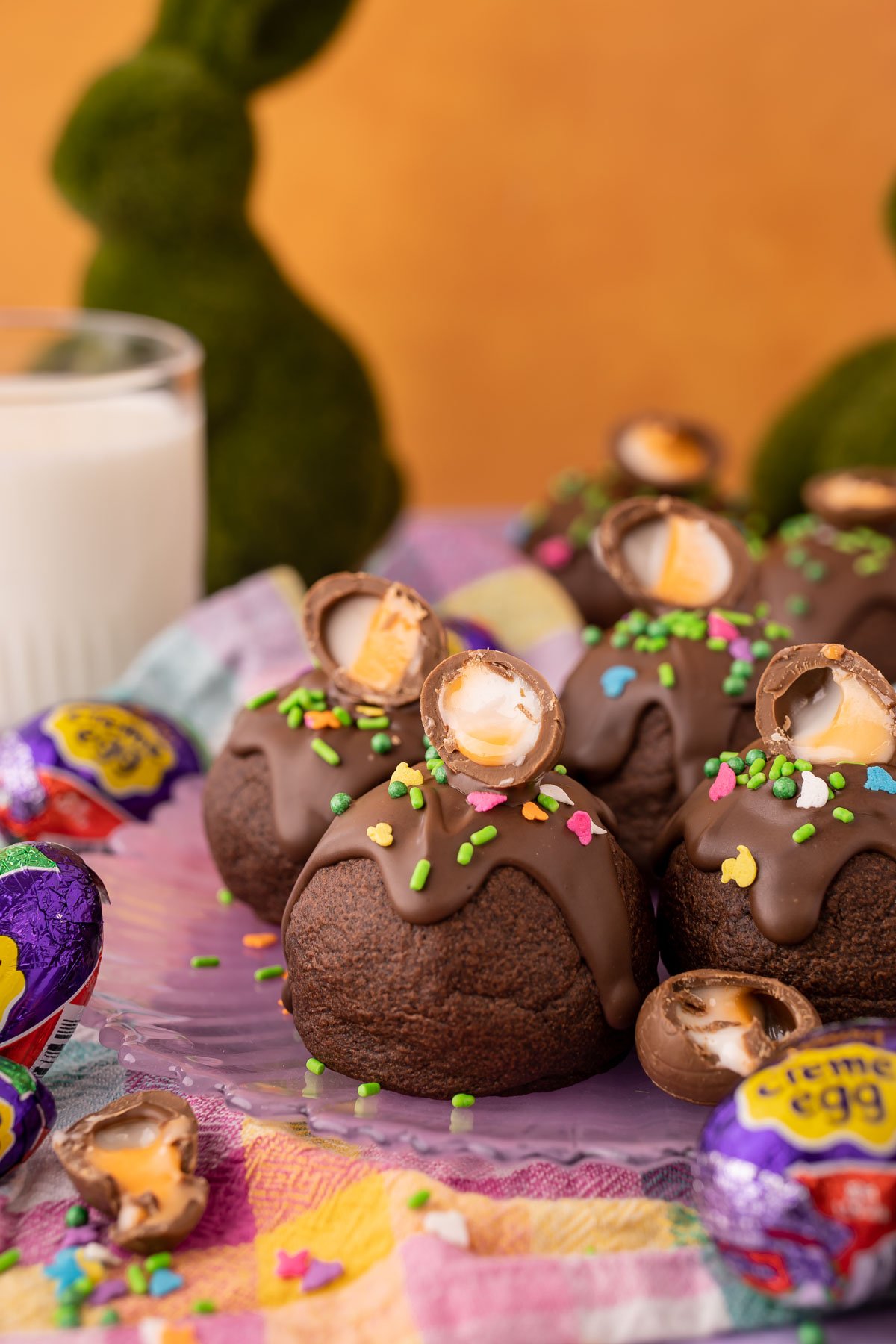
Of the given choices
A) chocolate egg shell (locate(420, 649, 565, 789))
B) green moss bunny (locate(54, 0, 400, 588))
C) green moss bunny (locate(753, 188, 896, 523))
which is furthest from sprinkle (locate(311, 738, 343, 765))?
green moss bunny (locate(753, 188, 896, 523))

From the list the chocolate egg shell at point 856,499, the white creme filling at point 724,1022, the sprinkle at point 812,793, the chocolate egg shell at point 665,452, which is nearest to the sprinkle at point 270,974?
the white creme filling at point 724,1022

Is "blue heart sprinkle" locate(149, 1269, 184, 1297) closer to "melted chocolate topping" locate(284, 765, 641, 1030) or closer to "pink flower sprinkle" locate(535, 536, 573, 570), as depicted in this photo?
"melted chocolate topping" locate(284, 765, 641, 1030)


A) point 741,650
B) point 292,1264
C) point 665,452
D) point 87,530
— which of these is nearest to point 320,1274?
point 292,1264

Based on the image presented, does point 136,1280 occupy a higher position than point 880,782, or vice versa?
point 880,782

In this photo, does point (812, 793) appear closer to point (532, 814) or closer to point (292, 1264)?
point (532, 814)

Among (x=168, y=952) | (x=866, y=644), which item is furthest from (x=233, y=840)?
(x=866, y=644)

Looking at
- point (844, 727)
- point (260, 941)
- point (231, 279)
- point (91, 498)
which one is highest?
point (231, 279)

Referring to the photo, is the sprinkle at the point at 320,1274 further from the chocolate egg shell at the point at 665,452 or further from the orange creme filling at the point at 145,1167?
the chocolate egg shell at the point at 665,452
